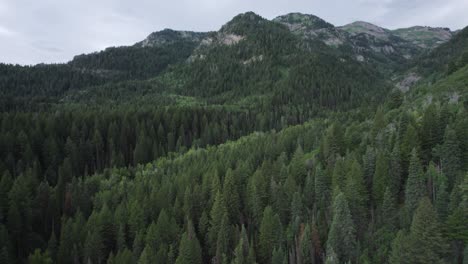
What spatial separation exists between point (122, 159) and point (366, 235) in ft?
356

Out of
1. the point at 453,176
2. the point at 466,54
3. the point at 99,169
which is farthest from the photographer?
the point at 466,54

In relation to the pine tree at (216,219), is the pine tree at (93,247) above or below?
below

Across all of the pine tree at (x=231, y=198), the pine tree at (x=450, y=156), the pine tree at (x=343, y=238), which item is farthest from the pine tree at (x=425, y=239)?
the pine tree at (x=231, y=198)

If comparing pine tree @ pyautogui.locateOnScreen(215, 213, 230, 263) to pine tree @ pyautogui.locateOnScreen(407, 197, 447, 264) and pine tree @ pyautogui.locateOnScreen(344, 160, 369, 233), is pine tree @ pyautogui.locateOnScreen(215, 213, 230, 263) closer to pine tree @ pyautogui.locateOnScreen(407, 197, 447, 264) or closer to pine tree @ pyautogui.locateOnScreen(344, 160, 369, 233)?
pine tree @ pyautogui.locateOnScreen(344, 160, 369, 233)

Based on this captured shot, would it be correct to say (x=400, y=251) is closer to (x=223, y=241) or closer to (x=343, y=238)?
(x=343, y=238)

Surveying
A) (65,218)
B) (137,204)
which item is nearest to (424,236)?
(137,204)

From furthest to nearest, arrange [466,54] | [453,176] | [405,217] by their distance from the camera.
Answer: [466,54], [453,176], [405,217]

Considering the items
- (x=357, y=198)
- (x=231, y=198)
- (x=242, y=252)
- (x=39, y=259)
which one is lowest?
(x=39, y=259)

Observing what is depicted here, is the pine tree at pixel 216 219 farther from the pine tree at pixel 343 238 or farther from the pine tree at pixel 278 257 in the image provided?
the pine tree at pixel 343 238

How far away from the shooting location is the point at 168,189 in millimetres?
107750

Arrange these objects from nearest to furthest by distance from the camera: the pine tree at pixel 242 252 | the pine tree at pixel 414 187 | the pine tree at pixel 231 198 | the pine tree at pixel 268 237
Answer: the pine tree at pixel 242 252, the pine tree at pixel 414 187, the pine tree at pixel 268 237, the pine tree at pixel 231 198

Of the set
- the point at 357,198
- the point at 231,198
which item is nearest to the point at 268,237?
the point at 231,198

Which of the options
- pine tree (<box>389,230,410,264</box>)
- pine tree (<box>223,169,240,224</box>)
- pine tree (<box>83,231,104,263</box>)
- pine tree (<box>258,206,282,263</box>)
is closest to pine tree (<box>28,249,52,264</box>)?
pine tree (<box>83,231,104,263</box>)

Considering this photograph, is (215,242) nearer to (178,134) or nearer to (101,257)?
A: (101,257)
